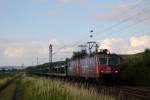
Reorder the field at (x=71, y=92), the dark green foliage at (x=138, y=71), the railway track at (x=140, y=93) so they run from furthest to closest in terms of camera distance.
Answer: the dark green foliage at (x=138, y=71)
the railway track at (x=140, y=93)
the field at (x=71, y=92)

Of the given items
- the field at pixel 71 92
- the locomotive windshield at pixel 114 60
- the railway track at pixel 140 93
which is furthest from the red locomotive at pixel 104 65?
the railway track at pixel 140 93

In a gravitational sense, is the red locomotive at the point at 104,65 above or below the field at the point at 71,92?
above

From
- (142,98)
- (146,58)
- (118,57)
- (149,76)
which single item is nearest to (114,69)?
(118,57)

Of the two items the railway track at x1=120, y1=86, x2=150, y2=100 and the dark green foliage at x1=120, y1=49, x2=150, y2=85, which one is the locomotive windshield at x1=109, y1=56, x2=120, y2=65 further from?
the railway track at x1=120, y1=86, x2=150, y2=100

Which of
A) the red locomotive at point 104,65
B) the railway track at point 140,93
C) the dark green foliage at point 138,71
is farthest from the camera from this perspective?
the dark green foliage at point 138,71

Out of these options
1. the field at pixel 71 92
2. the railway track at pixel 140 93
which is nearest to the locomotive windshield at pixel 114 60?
the field at pixel 71 92

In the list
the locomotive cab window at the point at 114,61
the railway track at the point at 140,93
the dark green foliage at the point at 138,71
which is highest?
the locomotive cab window at the point at 114,61

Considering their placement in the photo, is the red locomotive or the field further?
the red locomotive

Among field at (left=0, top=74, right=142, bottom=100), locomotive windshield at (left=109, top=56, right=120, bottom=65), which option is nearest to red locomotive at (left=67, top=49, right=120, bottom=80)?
locomotive windshield at (left=109, top=56, right=120, bottom=65)

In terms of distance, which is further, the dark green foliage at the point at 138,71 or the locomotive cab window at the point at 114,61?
the dark green foliage at the point at 138,71

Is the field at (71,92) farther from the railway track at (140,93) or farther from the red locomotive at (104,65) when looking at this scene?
the red locomotive at (104,65)

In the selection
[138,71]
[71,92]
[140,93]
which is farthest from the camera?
[138,71]

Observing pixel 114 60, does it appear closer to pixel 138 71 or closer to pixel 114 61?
pixel 114 61

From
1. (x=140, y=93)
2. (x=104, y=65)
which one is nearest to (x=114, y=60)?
(x=104, y=65)
